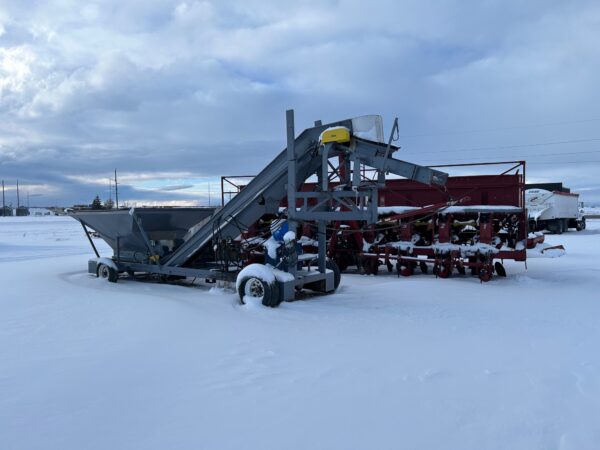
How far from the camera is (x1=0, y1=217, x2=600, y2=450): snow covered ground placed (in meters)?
3.29

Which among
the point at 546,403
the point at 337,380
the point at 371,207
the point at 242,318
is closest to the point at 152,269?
the point at 242,318

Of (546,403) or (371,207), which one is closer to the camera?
(546,403)

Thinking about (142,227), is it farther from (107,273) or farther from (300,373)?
(300,373)

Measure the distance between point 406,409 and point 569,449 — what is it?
1.08 m

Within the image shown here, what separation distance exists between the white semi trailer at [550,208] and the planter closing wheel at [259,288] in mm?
19997

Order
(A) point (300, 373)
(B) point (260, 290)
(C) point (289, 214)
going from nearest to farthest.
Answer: (A) point (300, 373) < (B) point (260, 290) < (C) point (289, 214)

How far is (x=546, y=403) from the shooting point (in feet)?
12.3

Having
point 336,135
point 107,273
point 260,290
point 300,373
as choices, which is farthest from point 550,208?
point 300,373

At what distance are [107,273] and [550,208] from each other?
22479mm

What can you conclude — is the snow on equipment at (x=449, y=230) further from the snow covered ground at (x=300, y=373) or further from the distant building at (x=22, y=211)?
the distant building at (x=22, y=211)

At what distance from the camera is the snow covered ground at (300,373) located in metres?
3.29

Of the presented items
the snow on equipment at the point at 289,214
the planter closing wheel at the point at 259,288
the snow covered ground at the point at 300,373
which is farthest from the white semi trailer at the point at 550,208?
the planter closing wheel at the point at 259,288

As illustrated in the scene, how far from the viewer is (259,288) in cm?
744

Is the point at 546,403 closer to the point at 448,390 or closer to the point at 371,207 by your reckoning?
the point at 448,390
